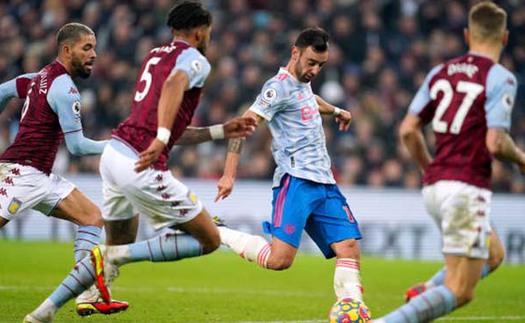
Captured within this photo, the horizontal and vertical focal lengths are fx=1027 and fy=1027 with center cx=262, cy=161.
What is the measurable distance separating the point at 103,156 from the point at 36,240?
13.0 m

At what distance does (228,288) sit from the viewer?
13312 millimetres

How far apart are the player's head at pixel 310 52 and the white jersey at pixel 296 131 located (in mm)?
107

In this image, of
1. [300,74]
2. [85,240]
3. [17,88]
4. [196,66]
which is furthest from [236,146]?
[17,88]

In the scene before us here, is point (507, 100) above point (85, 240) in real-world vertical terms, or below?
above

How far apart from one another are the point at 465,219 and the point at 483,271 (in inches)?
34.9

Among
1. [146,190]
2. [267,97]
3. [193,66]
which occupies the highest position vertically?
[193,66]

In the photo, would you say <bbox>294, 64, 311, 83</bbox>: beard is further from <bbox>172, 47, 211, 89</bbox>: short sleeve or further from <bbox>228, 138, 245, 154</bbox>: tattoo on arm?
<bbox>172, 47, 211, 89</bbox>: short sleeve

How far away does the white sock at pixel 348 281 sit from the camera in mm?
8797

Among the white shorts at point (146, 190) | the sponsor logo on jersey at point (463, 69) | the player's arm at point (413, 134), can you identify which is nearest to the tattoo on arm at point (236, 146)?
the white shorts at point (146, 190)

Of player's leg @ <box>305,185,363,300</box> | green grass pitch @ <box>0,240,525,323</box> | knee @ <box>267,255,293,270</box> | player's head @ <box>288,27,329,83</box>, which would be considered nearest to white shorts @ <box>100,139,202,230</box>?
knee @ <box>267,255,293,270</box>

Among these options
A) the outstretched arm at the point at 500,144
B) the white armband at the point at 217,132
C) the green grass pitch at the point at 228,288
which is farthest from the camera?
the green grass pitch at the point at 228,288

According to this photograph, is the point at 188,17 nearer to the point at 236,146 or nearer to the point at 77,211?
the point at 236,146

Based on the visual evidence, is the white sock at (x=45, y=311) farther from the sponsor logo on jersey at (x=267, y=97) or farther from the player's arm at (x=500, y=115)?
the player's arm at (x=500, y=115)

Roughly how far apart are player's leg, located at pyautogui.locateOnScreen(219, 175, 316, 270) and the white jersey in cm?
11
